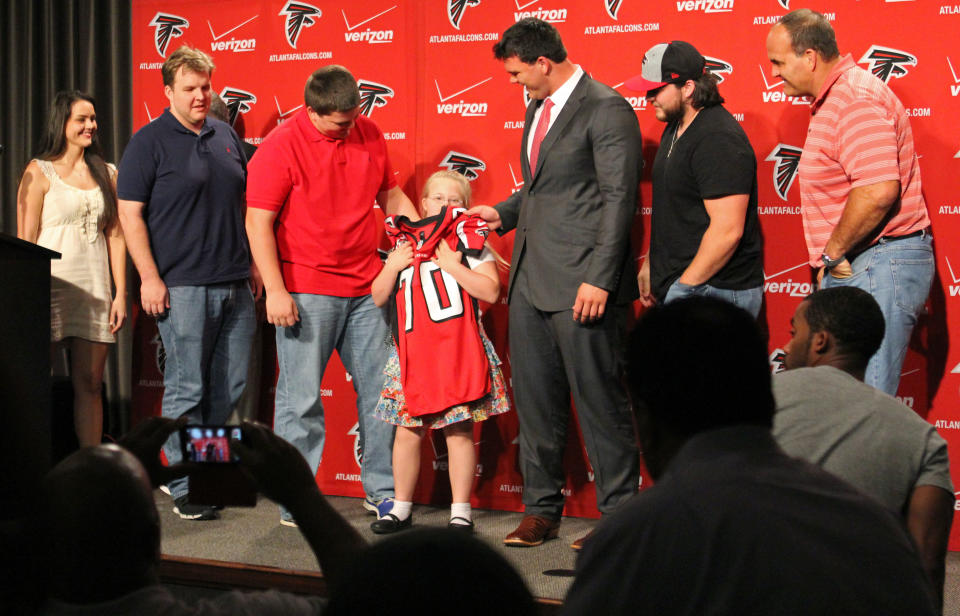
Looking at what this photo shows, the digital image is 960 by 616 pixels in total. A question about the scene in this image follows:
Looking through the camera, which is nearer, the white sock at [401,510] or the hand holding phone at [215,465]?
the hand holding phone at [215,465]

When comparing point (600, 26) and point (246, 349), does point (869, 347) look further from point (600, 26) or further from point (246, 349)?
point (246, 349)

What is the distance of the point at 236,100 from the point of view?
15.6ft

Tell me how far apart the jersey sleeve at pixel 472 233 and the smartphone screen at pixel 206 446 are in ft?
7.51

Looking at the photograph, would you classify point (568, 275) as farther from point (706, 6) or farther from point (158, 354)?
point (158, 354)

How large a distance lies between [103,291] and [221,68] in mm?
1276

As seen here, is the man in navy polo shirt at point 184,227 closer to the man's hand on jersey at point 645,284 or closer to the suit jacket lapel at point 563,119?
the suit jacket lapel at point 563,119

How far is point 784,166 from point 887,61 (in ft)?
1.83

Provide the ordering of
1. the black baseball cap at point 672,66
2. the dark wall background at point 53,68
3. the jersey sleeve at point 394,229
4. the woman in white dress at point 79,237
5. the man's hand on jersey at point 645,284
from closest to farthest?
the black baseball cap at point 672,66, the man's hand on jersey at point 645,284, the jersey sleeve at point 394,229, the woman in white dress at point 79,237, the dark wall background at point 53,68

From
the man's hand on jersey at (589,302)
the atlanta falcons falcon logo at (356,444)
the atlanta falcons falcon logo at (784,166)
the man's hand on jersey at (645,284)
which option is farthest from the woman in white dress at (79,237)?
the atlanta falcons falcon logo at (784,166)

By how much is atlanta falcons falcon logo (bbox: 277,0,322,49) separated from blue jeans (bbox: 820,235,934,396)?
110 inches

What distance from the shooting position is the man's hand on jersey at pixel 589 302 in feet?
11.6

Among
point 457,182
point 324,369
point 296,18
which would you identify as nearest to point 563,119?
point 457,182

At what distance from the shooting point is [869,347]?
2217mm

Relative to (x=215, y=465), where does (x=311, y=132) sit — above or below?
above
